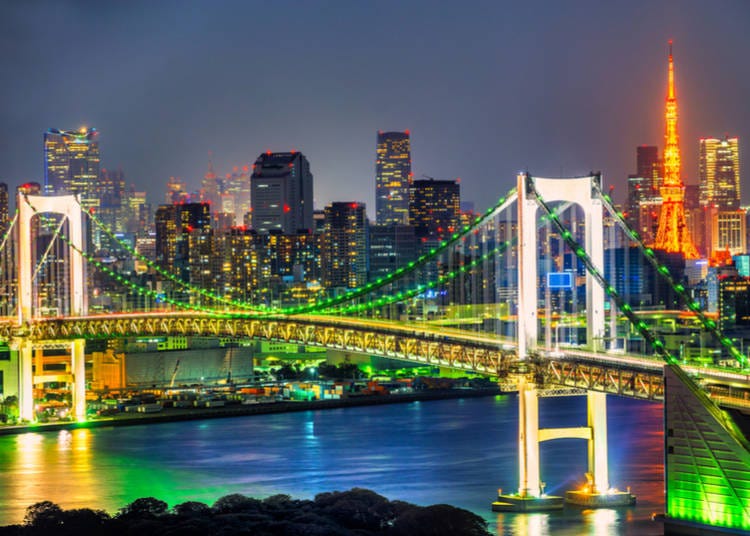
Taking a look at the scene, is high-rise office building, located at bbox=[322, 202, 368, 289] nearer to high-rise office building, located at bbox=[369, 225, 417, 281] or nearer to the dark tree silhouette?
Answer: high-rise office building, located at bbox=[369, 225, 417, 281]

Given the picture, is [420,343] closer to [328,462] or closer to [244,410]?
[328,462]

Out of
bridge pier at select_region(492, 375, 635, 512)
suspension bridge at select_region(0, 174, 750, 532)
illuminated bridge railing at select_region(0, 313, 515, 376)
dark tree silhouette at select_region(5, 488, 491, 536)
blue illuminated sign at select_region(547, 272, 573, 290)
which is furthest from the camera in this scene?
illuminated bridge railing at select_region(0, 313, 515, 376)

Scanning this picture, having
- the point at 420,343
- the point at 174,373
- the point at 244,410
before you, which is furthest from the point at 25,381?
the point at 174,373

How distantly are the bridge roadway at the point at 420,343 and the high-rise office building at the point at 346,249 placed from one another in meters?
38.5

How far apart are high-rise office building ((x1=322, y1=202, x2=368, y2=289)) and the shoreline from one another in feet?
84.6

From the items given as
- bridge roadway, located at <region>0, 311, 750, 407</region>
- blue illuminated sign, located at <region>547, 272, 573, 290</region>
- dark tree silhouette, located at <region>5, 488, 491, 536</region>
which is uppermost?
blue illuminated sign, located at <region>547, 272, 573, 290</region>

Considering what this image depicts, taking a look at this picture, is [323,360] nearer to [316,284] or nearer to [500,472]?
[316,284]

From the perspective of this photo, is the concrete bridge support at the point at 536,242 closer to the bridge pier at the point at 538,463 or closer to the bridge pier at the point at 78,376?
the bridge pier at the point at 538,463

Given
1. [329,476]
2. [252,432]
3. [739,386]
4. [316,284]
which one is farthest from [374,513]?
[316,284]

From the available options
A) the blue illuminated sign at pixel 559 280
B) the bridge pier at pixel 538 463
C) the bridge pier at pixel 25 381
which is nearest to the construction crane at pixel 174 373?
the bridge pier at pixel 25 381

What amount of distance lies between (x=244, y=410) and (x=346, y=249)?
3378cm

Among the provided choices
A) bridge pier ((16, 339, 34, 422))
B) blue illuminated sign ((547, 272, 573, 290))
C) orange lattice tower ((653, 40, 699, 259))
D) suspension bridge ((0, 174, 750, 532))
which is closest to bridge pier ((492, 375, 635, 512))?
suspension bridge ((0, 174, 750, 532))

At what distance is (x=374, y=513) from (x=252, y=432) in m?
18.6

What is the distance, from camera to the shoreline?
4188 cm
